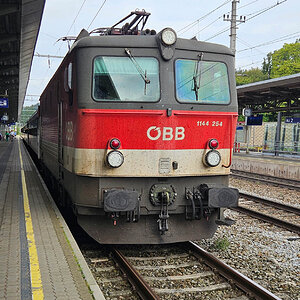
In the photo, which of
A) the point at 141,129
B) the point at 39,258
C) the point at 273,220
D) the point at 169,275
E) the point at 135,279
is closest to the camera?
the point at 135,279

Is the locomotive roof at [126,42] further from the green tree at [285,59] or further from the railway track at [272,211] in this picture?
the green tree at [285,59]

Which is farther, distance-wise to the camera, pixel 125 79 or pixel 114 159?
pixel 125 79

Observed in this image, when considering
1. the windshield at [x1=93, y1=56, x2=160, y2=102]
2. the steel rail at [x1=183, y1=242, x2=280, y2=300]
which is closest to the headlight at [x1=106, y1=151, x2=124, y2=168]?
the windshield at [x1=93, y1=56, x2=160, y2=102]

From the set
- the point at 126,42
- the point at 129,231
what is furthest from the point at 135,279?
the point at 126,42

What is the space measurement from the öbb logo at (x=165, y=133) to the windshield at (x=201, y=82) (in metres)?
0.49

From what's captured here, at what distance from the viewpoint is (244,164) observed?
22281mm

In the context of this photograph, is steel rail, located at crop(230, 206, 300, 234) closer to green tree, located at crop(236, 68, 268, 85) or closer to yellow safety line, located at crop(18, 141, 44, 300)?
yellow safety line, located at crop(18, 141, 44, 300)

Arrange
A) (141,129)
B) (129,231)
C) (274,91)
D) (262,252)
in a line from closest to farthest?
1. (141,129)
2. (129,231)
3. (262,252)
4. (274,91)

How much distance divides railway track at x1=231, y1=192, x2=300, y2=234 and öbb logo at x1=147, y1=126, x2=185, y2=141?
359cm

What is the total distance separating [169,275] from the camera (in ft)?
18.8

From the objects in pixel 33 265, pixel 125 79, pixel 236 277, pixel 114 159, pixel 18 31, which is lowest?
pixel 236 277

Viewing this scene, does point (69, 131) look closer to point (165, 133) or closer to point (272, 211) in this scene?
point (165, 133)

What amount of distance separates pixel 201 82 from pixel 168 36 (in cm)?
89

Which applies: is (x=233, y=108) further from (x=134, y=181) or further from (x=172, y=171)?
(x=134, y=181)
